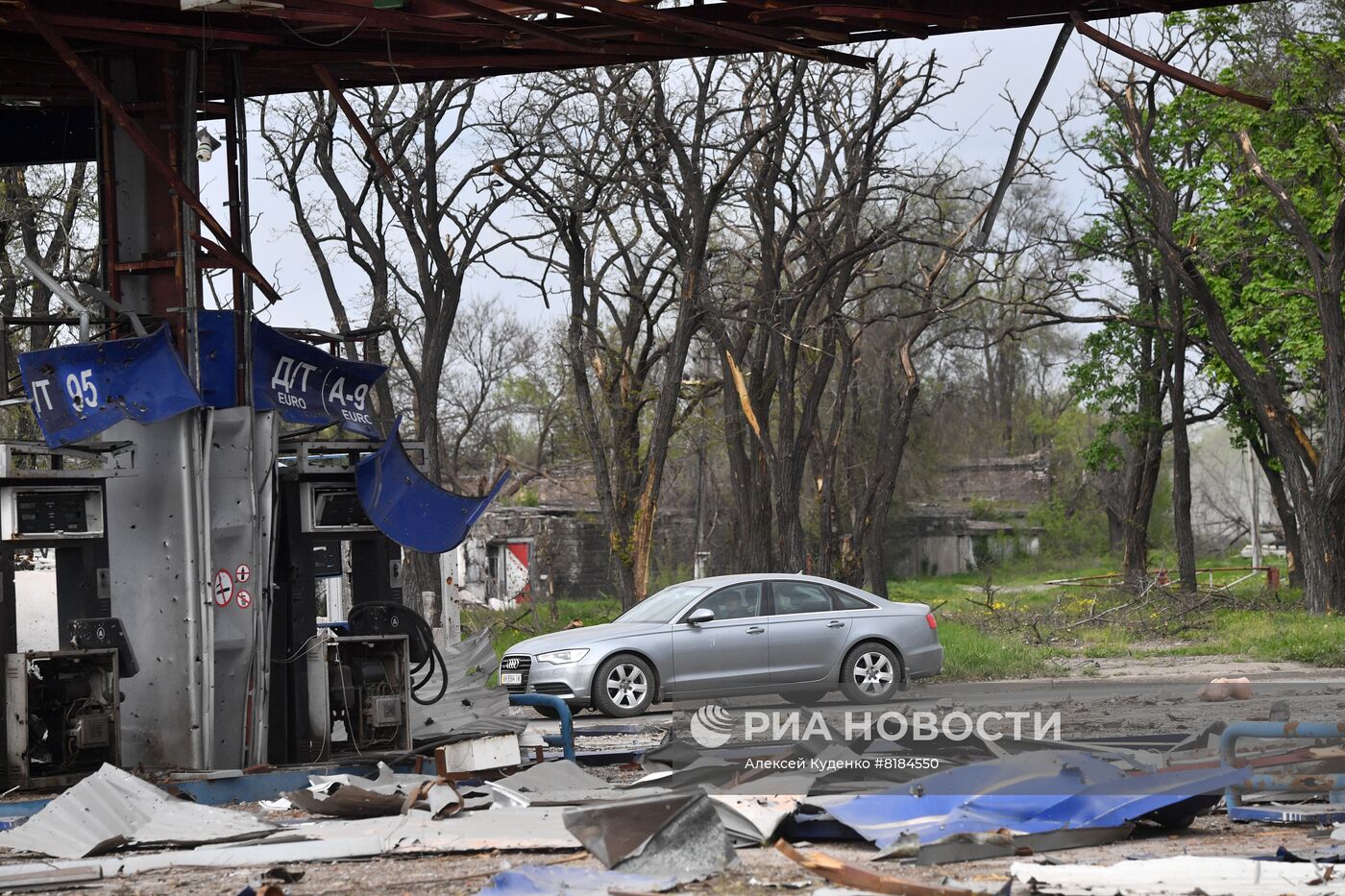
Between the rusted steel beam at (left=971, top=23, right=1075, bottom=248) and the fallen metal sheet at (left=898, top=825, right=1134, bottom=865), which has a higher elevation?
the rusted steel beam at (left=971, top=23, right=1075, bottom=248)

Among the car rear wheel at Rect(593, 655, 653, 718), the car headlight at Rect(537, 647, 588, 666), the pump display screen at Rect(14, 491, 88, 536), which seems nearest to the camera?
the pump display screen at Rect(14, 491, 88, 536)

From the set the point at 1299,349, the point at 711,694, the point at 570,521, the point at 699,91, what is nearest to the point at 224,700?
the point at 711,694

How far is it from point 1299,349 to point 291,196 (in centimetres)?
2251

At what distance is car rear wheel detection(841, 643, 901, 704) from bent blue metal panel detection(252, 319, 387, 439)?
666cm

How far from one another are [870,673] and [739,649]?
168cm

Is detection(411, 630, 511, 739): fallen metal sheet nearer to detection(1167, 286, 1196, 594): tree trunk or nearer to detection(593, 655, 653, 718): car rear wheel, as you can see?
detection(593, 655, 653, 718): car rear wheel

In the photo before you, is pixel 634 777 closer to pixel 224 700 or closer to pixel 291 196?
pixel 224 700

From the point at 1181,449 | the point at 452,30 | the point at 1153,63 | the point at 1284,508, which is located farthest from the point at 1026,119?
the point at 1284,508

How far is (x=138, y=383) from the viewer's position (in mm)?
10883

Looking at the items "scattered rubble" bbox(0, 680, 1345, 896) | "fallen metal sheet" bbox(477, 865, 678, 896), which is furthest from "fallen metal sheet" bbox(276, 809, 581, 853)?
"fallen metal sheet" bbox(477, 865, 678, 896)

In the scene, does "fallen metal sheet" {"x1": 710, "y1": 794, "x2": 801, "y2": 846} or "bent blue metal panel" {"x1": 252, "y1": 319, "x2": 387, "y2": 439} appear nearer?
"fallen metal sheet" {"x1": 710, "y1": 794, "x2": 801, "y2": 846}

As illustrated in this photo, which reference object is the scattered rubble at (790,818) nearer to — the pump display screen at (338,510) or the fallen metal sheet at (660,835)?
the fallen metal sheet at (660,835)

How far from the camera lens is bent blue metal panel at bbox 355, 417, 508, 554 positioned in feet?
38.0

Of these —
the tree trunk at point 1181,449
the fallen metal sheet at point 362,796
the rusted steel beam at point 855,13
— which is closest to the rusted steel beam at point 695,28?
the rusted steel beam at point 855,13
